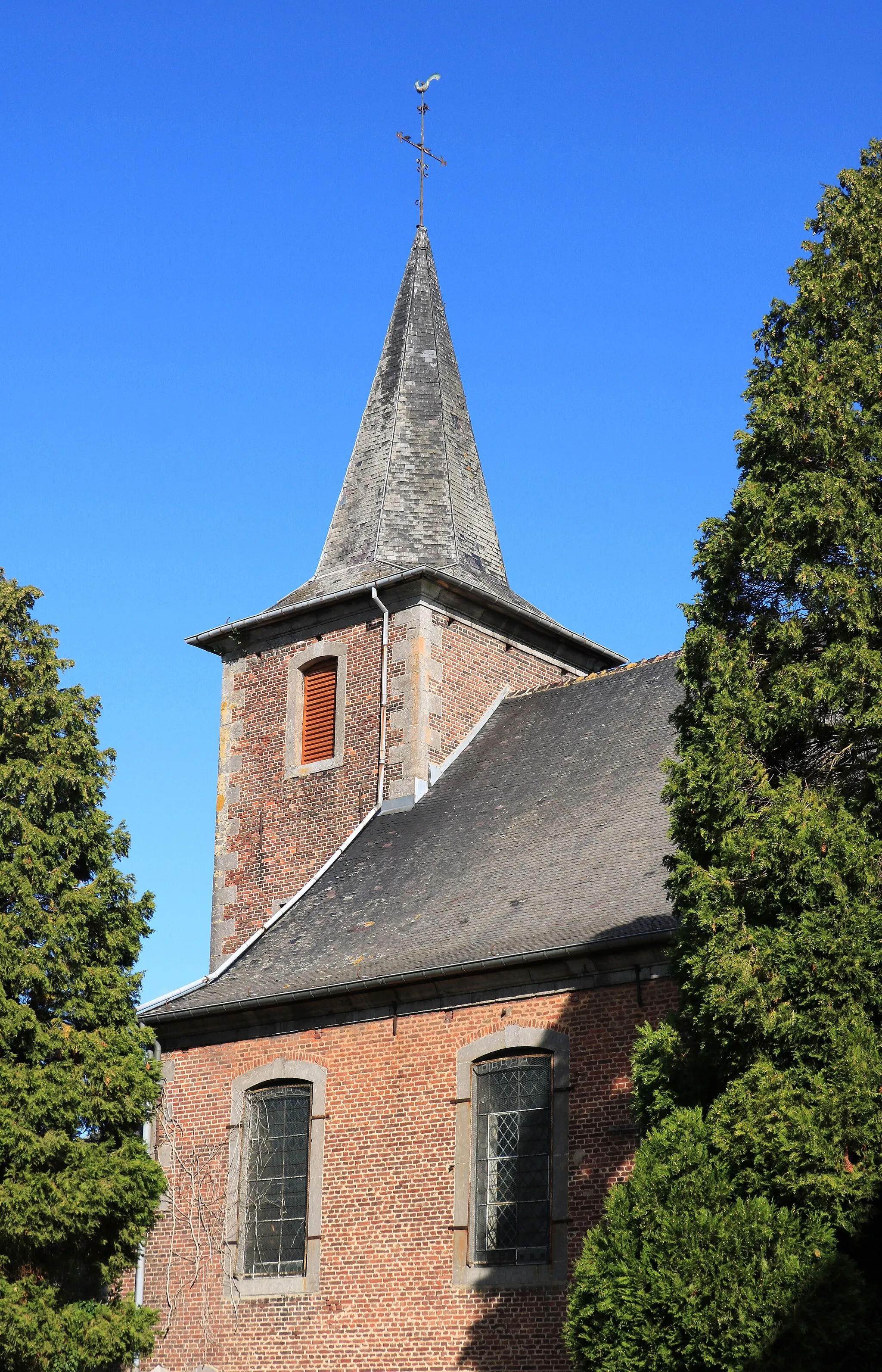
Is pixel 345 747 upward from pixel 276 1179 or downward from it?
upward

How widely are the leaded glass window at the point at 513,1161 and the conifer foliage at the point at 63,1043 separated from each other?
3.48m

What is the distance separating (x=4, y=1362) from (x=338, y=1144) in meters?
3.51

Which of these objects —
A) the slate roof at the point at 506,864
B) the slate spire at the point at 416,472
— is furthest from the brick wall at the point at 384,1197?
the slate spire at the point at 416,472

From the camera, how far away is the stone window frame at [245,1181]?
15.9 meters

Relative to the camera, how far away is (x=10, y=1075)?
15320 mm

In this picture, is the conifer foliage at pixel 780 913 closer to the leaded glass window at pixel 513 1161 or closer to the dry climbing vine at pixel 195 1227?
the leaded glass window at pixel 513 1161

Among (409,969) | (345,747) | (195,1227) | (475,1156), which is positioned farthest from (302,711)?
(475,1156)

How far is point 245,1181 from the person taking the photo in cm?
1673

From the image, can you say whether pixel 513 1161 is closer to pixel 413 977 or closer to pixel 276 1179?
pixel 413 977

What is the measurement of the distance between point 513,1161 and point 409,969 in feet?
6.47

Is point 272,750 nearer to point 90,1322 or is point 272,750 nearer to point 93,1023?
point 93,1023

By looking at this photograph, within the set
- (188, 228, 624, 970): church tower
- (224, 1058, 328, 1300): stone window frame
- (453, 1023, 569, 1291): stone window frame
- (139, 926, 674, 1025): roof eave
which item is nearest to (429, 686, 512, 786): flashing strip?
(188, 228, 624, 970): church tower

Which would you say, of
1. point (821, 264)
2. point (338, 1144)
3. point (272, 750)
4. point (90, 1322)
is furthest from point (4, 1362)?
point (821, 264)

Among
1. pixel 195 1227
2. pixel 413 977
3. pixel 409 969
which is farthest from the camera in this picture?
pixel 195 1227
